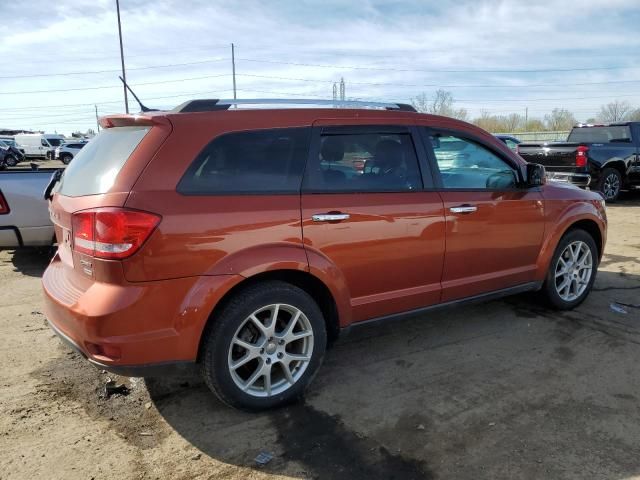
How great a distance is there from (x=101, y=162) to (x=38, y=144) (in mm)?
46224

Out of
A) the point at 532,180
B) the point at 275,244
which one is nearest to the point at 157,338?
the point at 275,244

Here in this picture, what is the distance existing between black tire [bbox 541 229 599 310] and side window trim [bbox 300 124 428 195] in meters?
1.71

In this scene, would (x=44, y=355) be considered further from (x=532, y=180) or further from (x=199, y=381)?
(x=532, y=180)

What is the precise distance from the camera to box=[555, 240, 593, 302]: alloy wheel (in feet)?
15.6

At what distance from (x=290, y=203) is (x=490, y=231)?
1799mm

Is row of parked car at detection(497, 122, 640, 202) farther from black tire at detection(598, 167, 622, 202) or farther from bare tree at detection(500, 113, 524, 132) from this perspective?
bare tree at detection(500, 113, 524, 132)

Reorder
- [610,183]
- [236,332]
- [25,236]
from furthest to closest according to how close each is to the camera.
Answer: [610,183], [25,236], [236,332]

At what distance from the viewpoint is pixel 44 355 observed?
13.0ft

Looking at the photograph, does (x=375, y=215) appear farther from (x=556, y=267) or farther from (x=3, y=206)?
(x=3, y=206)

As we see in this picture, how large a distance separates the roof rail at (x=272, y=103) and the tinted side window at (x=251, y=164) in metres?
0.25

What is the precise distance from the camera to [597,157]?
11.5m

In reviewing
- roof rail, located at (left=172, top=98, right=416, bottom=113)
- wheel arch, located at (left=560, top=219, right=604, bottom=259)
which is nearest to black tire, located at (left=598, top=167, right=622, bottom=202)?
wheel arch, located at (left=560, top=219, right=604, bottom=259)

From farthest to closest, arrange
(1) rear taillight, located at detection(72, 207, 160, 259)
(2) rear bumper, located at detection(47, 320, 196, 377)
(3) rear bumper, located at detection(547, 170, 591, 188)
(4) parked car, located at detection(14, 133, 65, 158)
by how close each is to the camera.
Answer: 1. (4) parked car, located at detection(14, 133, 65, 158)
2. (3) rear bumper, located at detection(547, 170, 591, 188)
3. (2) rear bumper, located at detection(47, 320, 196, 377)
4. (1) rear taillight, located at detection(72, 207, 160, 259)

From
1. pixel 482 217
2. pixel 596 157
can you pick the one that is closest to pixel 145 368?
pixel 482 217
